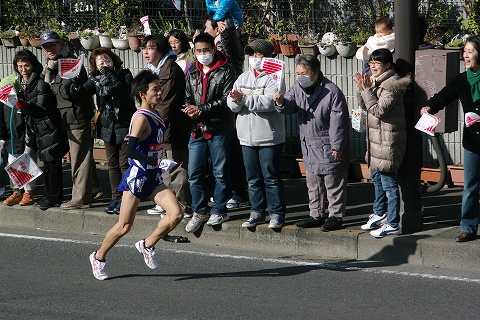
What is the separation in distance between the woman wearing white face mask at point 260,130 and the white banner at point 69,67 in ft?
6.43

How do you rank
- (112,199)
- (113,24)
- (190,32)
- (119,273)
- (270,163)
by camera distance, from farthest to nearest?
(113,24), (190,32), (112,199), (270,163), (119,273)

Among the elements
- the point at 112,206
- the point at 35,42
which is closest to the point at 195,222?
the point at 112,206

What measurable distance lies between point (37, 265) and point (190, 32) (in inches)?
253

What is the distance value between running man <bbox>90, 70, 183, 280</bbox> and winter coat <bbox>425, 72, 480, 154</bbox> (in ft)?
8.27

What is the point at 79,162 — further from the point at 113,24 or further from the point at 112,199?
the point at 113,24

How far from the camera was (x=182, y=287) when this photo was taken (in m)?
8.05

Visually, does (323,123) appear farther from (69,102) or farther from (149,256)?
(69,102)

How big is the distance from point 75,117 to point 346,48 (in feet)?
12.5

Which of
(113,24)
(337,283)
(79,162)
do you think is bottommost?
(337,283)

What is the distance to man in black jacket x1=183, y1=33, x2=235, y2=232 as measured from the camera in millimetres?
9547

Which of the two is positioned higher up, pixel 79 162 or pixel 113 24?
pixel 113 24

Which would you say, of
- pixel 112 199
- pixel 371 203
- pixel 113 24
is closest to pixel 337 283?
pixel 371 203

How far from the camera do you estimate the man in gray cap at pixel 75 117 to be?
34.9 feet

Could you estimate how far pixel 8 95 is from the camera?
10.7 metres
